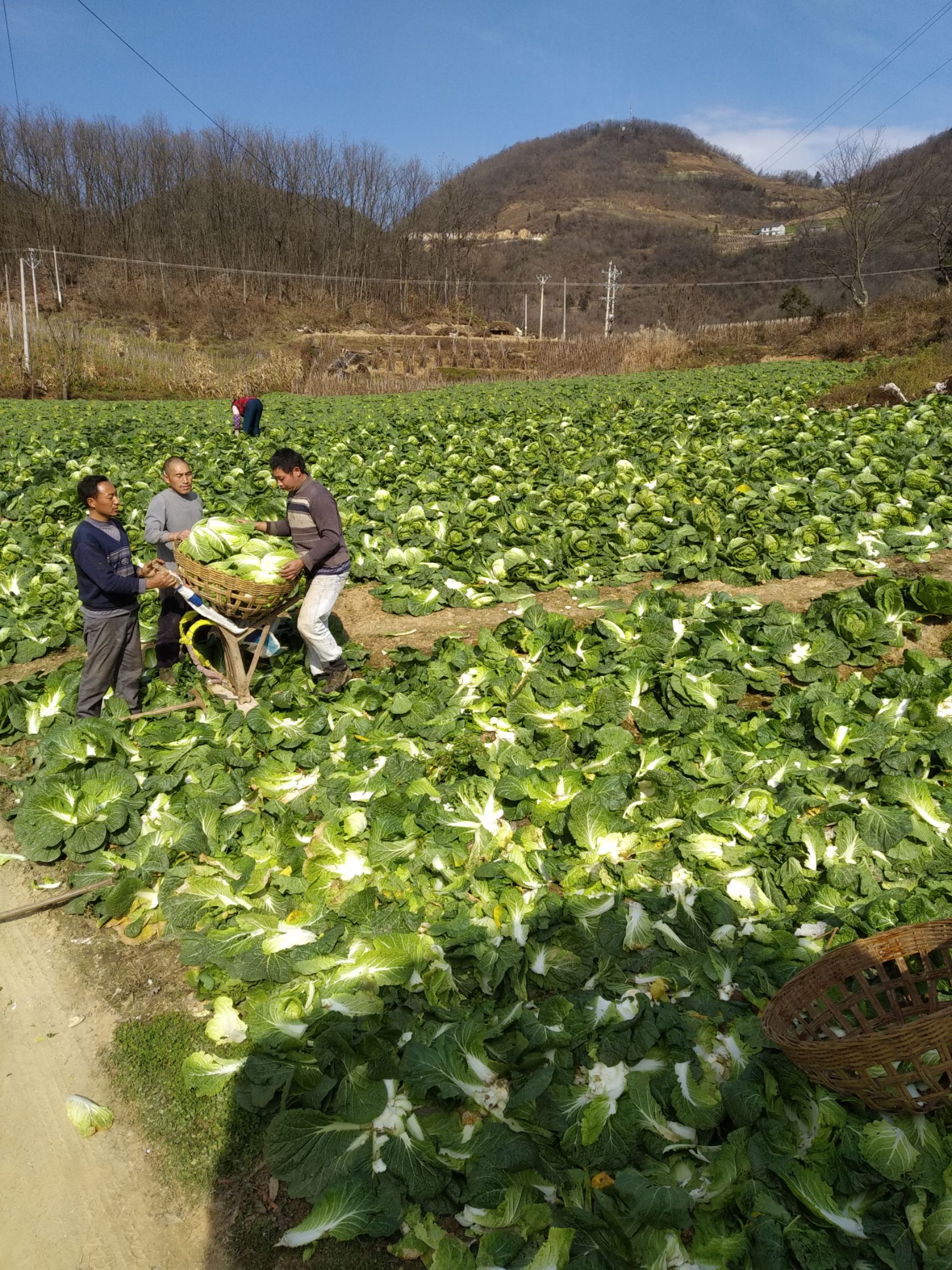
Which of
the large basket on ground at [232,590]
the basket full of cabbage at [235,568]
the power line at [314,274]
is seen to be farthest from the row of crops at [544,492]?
the power line at [314,274]

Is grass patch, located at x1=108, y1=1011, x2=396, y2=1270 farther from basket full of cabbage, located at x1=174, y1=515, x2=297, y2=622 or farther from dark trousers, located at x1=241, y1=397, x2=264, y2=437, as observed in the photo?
dark trousers, located at x1=241, y1=397, x2=264, y2=437

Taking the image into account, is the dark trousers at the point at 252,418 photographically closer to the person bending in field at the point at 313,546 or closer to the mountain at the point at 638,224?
the person bending in field at the point at 313,546

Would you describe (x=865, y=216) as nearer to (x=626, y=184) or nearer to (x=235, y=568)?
(x=235, y=568)

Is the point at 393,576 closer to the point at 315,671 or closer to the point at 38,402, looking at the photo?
the point at 315,671

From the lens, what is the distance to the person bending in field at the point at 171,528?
573cm

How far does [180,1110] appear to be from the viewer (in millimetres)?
2863

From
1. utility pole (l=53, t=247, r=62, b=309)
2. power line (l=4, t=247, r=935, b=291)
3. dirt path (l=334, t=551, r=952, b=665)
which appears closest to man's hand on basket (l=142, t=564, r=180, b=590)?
dirt path (l=334, t=551, r=952, b=665)

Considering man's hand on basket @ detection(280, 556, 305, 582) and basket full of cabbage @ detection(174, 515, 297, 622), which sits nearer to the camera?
basket full of cabbage @ detection(174, 515, 297, 622)

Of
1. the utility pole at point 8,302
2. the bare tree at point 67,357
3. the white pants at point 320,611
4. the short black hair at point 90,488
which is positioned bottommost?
the white pants at point 320,611

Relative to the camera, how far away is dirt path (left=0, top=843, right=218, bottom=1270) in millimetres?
2455

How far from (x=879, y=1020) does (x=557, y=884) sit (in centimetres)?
141

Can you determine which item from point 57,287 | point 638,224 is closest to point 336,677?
point 57,287

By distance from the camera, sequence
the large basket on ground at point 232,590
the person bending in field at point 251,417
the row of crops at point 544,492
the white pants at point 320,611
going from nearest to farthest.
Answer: the large basket on ground at point 232,590
the white pants at point 320,611
the row of crops at point 544,492
the person bending in field at point 251,417

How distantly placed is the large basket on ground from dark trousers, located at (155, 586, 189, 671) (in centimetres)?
98
